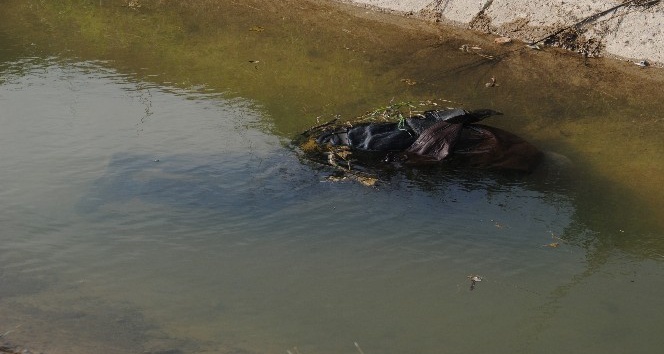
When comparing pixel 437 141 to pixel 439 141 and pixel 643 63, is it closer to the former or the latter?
pixel 439 141

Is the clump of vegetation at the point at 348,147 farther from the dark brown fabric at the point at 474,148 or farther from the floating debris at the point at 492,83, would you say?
the floating debris at the point at 492,83

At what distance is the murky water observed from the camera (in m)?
Answer: 3.91

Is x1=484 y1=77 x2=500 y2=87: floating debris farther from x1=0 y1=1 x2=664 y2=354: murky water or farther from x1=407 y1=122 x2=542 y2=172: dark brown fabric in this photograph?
x1=407 y1=122 x2=542 y2=172: dark brown fabric

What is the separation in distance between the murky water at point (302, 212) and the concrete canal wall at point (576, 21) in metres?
0.30

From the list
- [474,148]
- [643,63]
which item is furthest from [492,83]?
[474,148]

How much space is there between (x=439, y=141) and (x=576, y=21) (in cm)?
319

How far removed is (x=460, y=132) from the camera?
18.8 ft

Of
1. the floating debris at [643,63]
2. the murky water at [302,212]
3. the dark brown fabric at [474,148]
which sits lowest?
the murky water at [302,212]

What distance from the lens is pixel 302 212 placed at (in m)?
4.98

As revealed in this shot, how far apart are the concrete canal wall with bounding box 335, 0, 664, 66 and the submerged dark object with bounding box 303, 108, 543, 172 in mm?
2374

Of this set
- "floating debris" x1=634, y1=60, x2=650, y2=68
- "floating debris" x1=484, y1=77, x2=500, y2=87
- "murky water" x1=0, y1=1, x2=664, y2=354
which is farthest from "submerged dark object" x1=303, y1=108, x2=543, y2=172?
"floating debris" x1=634, y1=60, x2=650, y2=68

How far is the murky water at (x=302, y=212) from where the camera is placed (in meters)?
3.91

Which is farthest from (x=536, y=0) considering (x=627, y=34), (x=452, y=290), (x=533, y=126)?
(x=452, y=290)

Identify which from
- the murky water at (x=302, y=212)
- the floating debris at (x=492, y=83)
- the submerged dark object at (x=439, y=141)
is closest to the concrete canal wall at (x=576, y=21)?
the murky water at (x=302, y=212)
